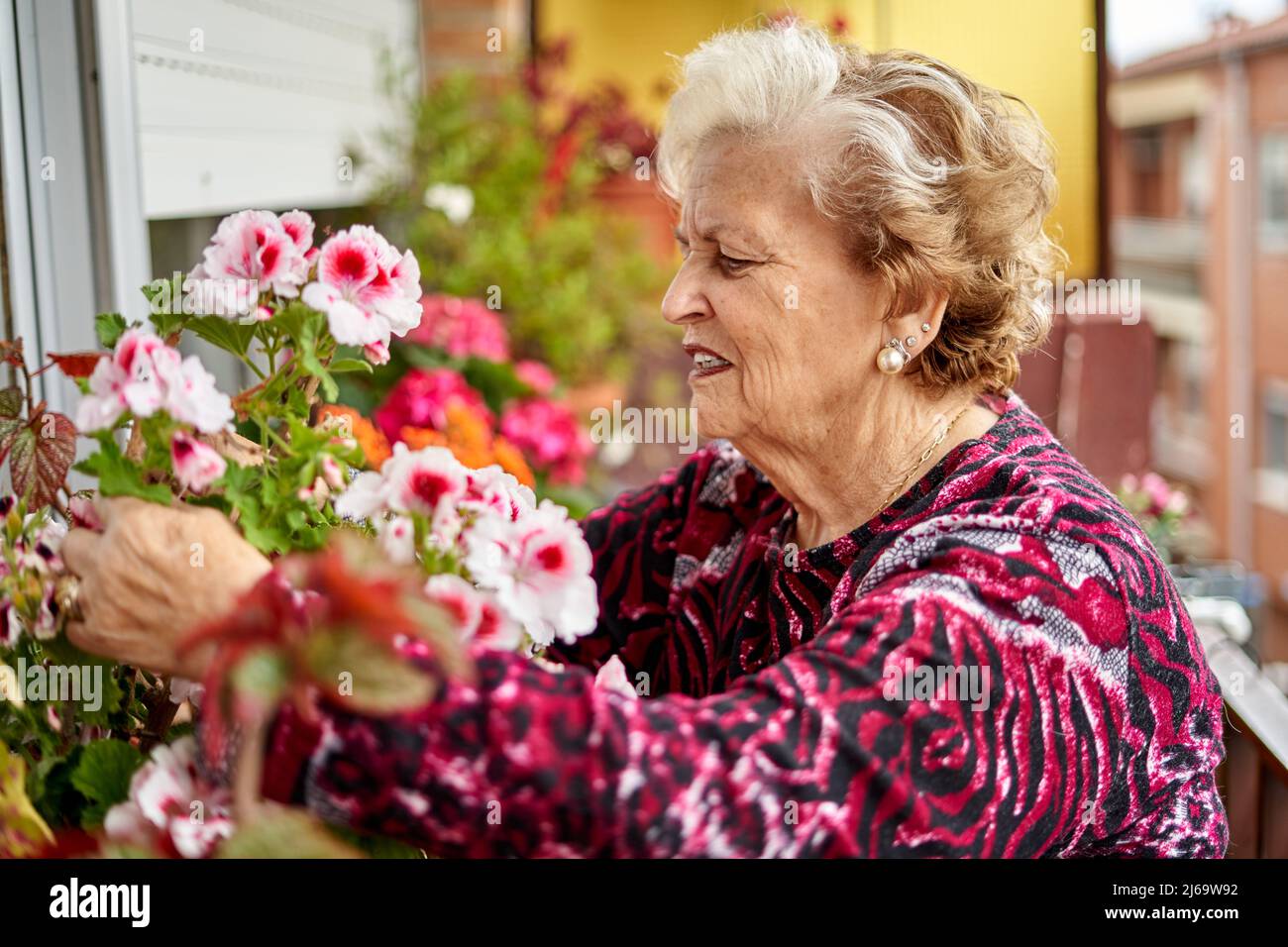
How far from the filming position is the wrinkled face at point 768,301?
4.50 feet

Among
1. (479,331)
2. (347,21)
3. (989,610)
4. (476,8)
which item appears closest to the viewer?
(989,610)

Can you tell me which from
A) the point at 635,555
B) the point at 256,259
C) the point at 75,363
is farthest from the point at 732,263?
the point at 75,363

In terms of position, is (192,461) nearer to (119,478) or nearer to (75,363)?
(119,478)

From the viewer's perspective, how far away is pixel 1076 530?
116cm

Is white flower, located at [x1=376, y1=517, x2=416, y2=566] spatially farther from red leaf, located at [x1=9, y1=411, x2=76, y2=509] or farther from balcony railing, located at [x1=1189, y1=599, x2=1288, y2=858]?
balcony railing, located at [x1=1189, y1=599, x2=1288, y2=858]

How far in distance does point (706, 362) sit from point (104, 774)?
0.77 metres

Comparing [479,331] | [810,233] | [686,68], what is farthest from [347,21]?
[810,233]

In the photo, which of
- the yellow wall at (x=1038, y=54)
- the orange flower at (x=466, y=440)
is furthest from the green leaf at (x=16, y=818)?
the yellow wall at (x=1038, y=54)

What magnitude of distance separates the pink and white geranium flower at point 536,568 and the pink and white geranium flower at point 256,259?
26 cm

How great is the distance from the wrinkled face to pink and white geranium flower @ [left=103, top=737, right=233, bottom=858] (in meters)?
0.71

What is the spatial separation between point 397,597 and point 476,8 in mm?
4013

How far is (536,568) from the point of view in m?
0.94

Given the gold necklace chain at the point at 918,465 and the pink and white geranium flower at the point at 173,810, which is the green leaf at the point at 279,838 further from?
the gold necklace chain at the point at 918,465
